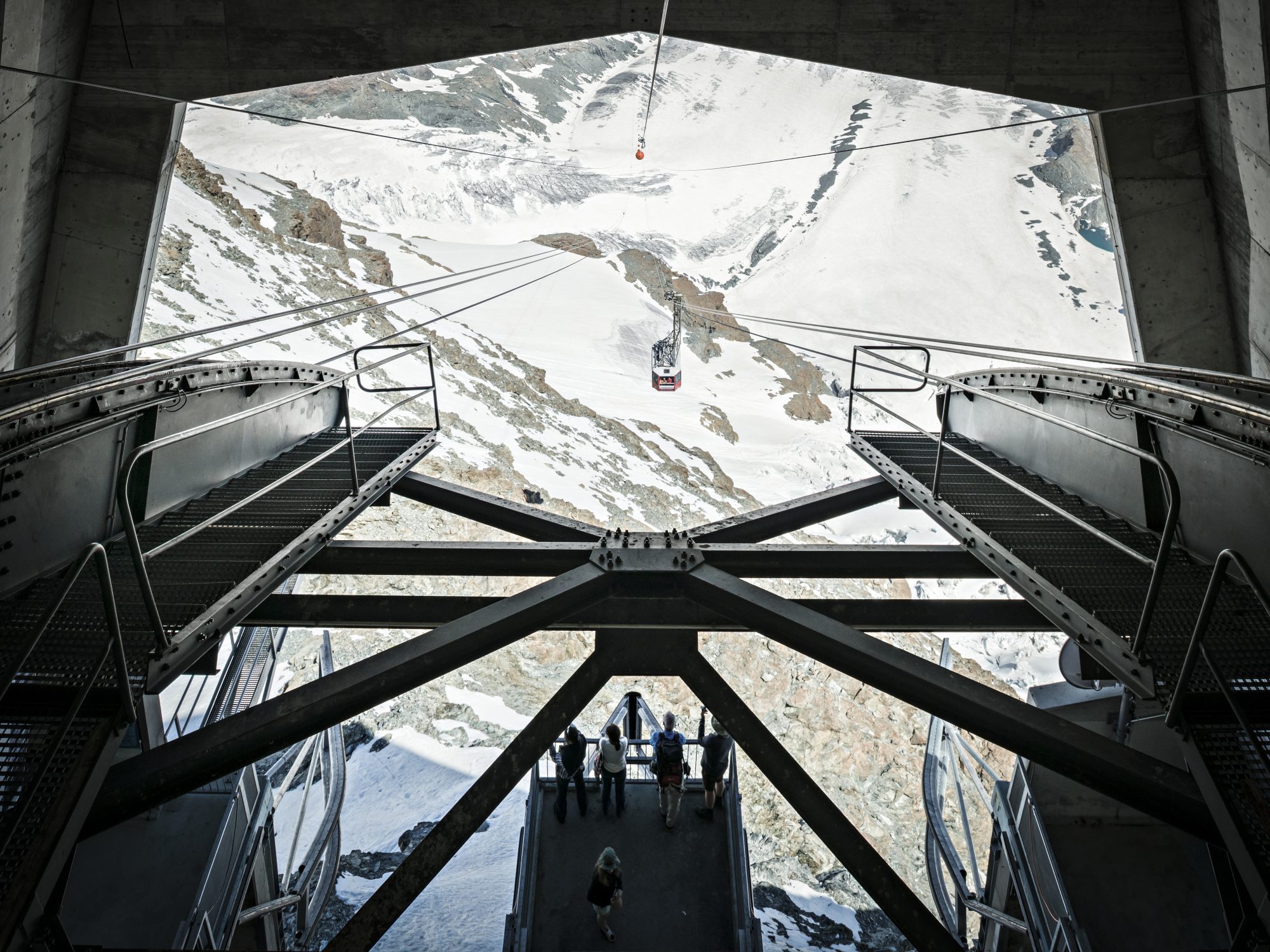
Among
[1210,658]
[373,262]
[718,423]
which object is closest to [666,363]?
[718,423]

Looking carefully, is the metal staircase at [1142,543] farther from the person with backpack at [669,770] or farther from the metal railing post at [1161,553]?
the person with backpack at [669,770]

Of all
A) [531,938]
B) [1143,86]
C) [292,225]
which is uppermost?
[292,225]

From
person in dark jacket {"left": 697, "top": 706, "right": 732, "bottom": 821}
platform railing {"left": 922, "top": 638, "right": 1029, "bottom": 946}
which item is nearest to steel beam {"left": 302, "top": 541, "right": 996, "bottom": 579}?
platform railing {"left": 922, "top": 638, "right": 1029, "bottom": 946}

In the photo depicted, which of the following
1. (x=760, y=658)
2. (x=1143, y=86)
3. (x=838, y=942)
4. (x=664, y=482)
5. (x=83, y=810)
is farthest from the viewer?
(x=664, y=482)

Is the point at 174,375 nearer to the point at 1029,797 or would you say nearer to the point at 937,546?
the point at 937,546

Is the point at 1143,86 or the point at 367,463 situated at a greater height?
the point at 1143,86

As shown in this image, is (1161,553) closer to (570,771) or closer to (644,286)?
(570,771)

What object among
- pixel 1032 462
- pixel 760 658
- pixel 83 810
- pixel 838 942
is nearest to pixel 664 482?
pixel 760 658

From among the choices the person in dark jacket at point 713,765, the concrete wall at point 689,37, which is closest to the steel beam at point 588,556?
the person in dark jacket at point 713,765
